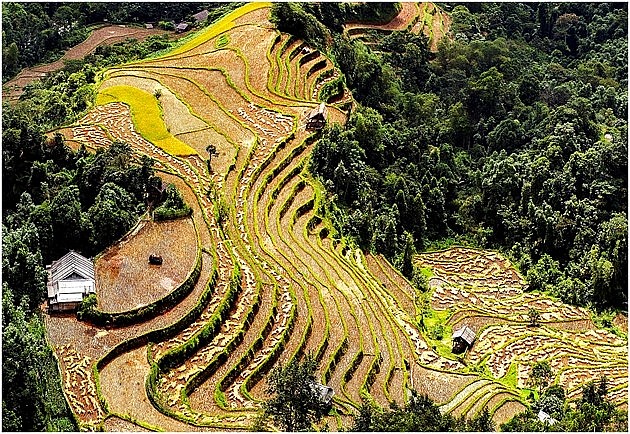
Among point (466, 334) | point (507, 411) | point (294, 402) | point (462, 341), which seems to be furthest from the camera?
Answer: point (466, 334)

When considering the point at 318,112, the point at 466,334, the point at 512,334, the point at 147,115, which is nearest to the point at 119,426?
the point at 466,334

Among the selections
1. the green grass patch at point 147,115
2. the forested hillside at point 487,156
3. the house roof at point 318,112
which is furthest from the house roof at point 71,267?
the house roof at point 318,112

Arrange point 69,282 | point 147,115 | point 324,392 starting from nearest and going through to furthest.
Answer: point 324,392
point 69,282
point 147,115

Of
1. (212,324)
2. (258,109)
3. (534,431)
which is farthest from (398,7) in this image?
(534,431)

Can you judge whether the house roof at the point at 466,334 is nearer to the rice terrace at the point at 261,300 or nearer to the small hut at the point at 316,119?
the rice terrace at the point at 261,300

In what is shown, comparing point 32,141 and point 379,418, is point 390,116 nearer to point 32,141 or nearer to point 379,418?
point 32,141

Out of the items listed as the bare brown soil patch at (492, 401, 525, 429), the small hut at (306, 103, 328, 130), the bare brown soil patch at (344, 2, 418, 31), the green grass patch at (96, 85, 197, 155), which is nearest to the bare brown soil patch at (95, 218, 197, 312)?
the green grass patch at (96, 85, 197, 155)

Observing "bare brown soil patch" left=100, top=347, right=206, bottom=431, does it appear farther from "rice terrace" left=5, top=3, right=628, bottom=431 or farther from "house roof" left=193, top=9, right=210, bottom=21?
"house roof" left=193, top=9, right=210, bottom=21

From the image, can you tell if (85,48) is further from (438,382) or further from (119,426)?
(119,426)
